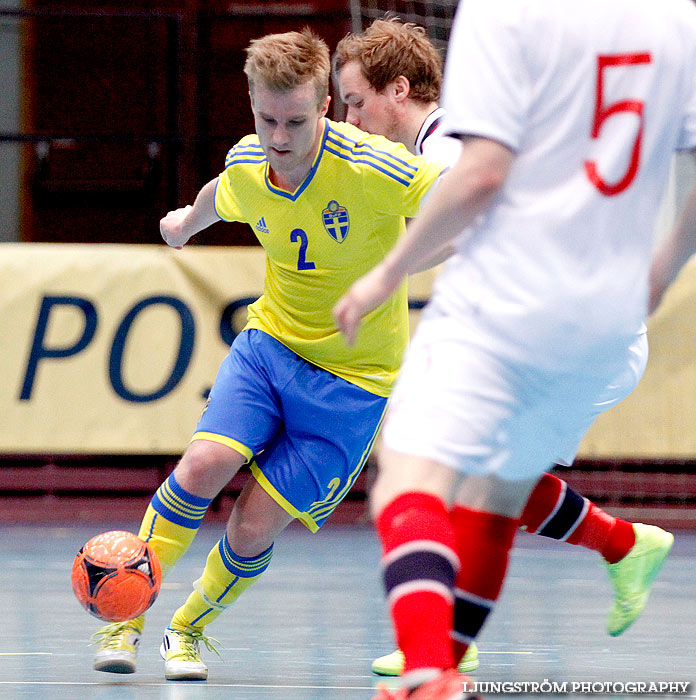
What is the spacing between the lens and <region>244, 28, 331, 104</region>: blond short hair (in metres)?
3.32

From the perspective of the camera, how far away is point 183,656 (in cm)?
374

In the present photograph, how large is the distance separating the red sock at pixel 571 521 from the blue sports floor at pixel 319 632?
1.18 feet

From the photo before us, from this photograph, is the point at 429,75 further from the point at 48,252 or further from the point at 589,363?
the point at 48,252

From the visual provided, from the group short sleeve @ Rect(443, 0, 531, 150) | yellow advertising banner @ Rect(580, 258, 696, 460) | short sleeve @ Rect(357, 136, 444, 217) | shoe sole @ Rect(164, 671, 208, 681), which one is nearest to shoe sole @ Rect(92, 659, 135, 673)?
shoe sole @ Rect(164, 671, 208, 681)

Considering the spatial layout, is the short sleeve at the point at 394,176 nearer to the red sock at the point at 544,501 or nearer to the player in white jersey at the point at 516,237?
the red sock at the point at 544,501

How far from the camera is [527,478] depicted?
99.6 inches

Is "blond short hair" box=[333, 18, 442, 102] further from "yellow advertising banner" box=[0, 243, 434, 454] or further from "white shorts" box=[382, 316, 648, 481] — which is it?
"yellow advertising banner" box=[0, 243, 434, 454]

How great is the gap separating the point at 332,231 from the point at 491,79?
1553 millimetres

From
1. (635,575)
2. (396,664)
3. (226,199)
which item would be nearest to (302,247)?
(226,199)

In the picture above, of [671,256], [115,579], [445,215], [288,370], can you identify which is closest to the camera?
[445,215]

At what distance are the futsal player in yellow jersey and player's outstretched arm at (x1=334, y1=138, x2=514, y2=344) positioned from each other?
50.8 inches

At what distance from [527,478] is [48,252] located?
603cm

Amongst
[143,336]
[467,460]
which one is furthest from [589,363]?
[143,336]

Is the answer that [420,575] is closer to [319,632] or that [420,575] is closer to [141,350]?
[319,632]
